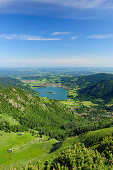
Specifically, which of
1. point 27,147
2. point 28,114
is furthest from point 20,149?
point 28,114

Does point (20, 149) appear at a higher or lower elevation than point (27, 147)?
higher

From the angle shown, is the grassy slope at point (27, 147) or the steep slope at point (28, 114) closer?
the grassy slope at point (27, 147)

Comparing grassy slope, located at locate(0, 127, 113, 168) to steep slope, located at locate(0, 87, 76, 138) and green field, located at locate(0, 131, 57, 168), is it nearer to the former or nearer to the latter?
green field, located at locate(0, 131, 57, 168)

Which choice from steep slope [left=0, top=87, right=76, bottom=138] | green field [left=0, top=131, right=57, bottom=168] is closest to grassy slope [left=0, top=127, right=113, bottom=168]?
green field [left=0, top=131, right=57, bottom=168]

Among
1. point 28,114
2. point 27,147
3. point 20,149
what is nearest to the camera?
point 20,149

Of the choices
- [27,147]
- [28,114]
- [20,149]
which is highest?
[20,149]

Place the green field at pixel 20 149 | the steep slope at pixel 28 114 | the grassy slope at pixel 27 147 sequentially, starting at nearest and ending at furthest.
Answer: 1. the green field at pixel 20 149
2. the grassy slope at pixel 27 147
3. the steep slope at pixel 28 114

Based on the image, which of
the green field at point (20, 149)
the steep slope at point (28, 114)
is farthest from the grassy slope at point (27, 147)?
the steep slope at point (28, 114)

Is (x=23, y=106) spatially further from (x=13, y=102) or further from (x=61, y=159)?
(x=61, y=159)

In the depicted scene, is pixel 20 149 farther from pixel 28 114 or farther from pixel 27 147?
pixel 28 114

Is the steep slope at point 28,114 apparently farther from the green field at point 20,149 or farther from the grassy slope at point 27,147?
the grassy slope at point 27,147

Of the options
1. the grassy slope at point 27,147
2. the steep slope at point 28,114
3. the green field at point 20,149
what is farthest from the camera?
the steep slope at point 28,114
